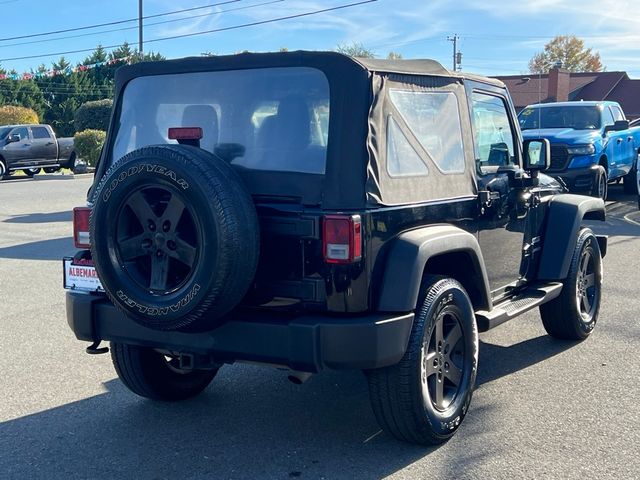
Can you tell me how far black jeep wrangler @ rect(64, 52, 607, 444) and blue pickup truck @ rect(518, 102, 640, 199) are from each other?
29.6ft

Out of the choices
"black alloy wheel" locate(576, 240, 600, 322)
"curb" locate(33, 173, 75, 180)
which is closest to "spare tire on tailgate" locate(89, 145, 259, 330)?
"black alloy wheel" locate(576, 240, 600, 322)

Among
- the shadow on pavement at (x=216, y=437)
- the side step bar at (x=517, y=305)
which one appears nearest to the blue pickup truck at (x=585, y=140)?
the side step bar at (x=517, y=305)

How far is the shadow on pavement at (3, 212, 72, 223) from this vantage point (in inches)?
550

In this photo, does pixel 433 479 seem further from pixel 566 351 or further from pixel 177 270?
pixel 566 351

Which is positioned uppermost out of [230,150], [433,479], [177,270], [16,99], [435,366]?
[16,99]

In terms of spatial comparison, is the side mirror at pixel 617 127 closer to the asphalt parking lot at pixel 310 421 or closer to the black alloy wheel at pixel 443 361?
the asphalt parking lot at pixel 310 421

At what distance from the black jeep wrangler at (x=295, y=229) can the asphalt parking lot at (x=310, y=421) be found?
0.86ft

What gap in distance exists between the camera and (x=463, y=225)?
180 inches

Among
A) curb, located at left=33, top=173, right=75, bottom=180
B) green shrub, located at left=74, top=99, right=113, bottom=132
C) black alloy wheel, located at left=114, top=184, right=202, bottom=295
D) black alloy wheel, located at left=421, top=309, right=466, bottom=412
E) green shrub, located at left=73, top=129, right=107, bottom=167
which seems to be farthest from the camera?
green shrub, located at left=74, top=99, right=113, bottom=132

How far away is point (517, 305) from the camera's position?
520cm

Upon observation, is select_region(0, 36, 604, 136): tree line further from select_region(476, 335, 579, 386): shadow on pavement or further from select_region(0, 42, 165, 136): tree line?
select_region(476, 335, 579, 386): shadow on pavement

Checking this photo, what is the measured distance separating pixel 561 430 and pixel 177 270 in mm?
2279

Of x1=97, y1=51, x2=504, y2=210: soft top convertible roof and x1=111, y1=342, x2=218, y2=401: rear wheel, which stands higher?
x1=97, y1=51, x2=504, y2=210: soft top convertible roof

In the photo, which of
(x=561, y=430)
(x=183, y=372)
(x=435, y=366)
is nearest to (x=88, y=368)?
(x=183, y=372)
